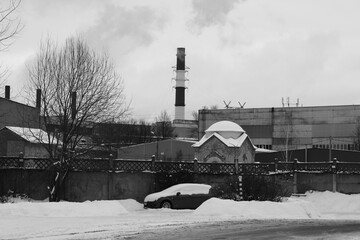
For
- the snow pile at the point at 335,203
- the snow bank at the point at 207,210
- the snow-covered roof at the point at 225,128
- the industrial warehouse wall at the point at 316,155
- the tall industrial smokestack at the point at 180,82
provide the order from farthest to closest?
1. the tall industrial smokestack at the point at 180,82
2. the industrial warehouse wall at the point at 316,155
3. the snow-covered roof at the point at 225,128
4. the snow pile at the point at 335,203
5. the snow bank at the point at 207,210

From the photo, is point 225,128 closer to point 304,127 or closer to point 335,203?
point 335,203

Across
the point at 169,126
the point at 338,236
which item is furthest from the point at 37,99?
the point at 169,126

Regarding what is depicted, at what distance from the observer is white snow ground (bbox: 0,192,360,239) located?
13.9 meters

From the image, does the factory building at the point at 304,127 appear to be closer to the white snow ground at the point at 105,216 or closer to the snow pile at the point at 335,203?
the snow pile at the point at 335,203

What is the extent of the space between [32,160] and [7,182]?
1614mm

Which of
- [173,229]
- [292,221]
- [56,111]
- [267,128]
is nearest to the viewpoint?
[173,229]

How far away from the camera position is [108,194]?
27.4m

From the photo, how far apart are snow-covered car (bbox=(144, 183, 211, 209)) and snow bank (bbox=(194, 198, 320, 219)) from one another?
14.1 ft

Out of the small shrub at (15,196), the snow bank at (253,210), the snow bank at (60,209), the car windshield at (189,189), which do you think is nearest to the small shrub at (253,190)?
the snow bank at (253,210)

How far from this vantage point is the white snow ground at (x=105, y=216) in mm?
13898

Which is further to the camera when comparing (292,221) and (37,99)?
(37,99)

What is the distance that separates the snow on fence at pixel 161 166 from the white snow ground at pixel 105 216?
2721 millimetres

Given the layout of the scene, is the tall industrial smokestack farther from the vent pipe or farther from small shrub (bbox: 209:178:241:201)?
small shrub (bbox: 209:178:241:201)

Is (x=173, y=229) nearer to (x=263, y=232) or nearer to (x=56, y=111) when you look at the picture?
(x=263, y=232)
